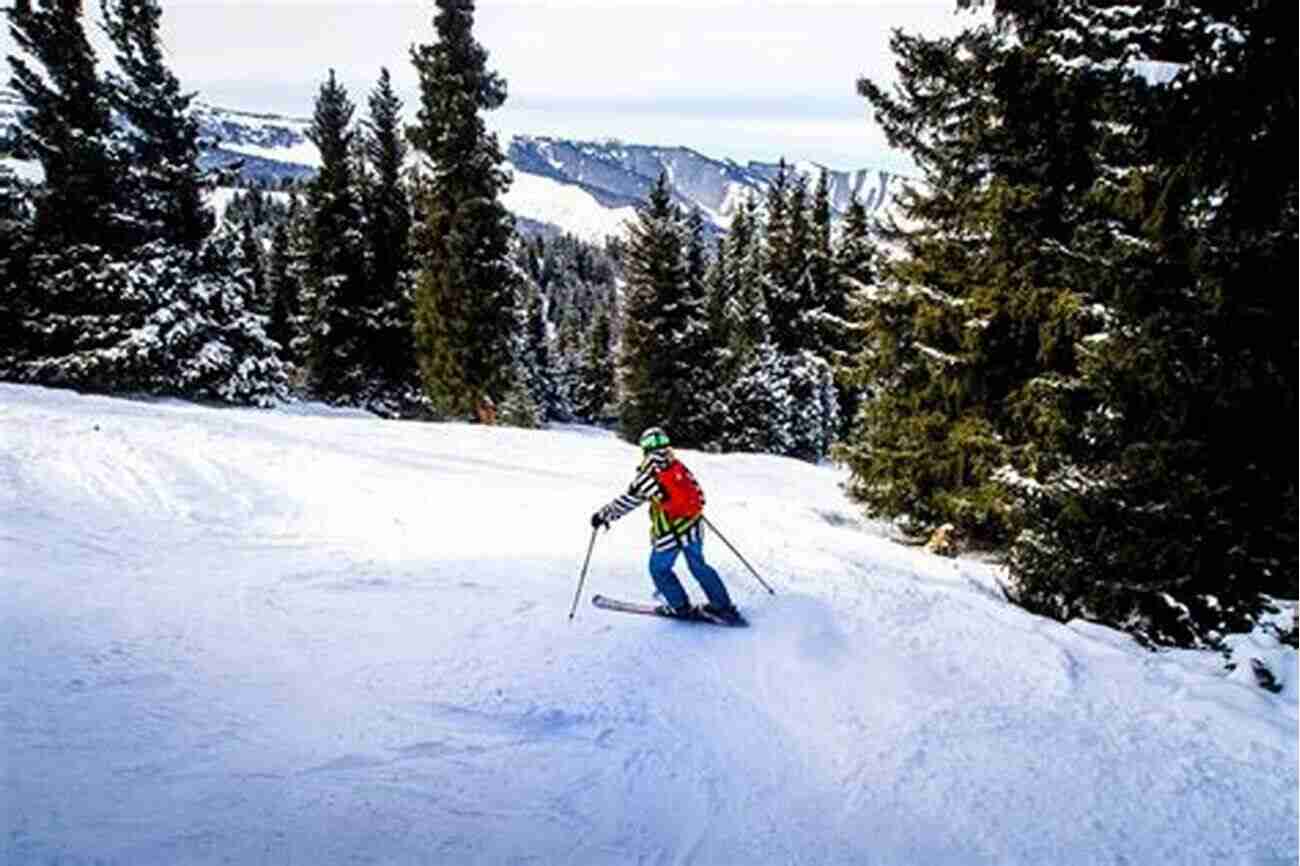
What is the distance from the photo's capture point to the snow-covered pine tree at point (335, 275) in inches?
1444

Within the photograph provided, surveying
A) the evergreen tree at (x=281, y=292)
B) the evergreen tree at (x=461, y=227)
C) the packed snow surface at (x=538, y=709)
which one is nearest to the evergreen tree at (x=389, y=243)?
the evergreen tree at (x=461, y=227)

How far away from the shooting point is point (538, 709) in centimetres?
792

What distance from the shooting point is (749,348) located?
1837 inches

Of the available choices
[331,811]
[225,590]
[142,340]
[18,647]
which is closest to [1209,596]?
[331,811]

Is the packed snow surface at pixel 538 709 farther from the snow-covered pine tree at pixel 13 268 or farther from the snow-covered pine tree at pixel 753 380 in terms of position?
the snow-covered pine tree at pixel 753 380

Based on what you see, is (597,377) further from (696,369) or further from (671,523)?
(671,523)

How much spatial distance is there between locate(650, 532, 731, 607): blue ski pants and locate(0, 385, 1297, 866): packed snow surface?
36cm

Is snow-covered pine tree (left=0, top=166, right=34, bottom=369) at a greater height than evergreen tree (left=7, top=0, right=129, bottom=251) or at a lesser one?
lesser

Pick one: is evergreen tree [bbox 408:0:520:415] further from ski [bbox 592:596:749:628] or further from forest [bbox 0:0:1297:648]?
ski [bbox 592:596:749:628]

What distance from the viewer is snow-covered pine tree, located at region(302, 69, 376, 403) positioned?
36688 millimetres

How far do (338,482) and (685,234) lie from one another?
25.9m

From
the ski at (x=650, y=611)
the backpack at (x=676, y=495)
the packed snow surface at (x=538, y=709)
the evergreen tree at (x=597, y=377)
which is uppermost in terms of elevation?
the backpack at (x=676, y=495)

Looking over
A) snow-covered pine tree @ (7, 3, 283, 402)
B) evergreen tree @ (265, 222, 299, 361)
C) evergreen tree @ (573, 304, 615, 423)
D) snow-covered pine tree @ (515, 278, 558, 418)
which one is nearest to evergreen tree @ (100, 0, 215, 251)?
snow-covered pine tree @ (7, 3, 283, 402)

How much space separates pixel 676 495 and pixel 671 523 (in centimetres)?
30
